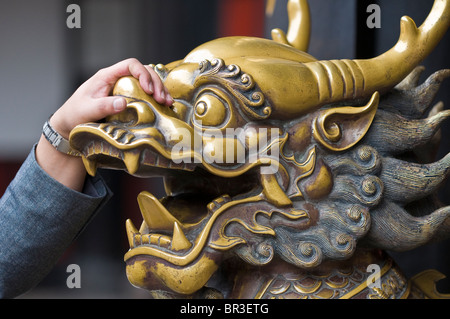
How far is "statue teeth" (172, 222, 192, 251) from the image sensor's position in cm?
77

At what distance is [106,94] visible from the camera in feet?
2.65

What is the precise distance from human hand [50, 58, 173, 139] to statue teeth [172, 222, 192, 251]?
0.55 feet

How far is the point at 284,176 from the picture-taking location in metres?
0.79

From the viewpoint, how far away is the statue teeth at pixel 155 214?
2.62 feet

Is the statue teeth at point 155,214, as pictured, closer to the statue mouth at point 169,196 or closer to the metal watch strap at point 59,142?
the statue mouth at point 169,196

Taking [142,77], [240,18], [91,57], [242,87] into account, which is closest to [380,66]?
[242,87]

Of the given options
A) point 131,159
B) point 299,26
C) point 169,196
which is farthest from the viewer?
point 299,26

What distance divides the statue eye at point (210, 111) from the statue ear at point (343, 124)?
0.42 feet

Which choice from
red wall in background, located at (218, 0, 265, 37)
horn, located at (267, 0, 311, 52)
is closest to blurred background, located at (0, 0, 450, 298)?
red wall in background, located at (218, 0, 265, 37)

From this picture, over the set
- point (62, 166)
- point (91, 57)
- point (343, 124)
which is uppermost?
point (343, 124)

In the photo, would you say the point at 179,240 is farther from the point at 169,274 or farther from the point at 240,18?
the point at 240,18

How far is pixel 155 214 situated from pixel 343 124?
0.29 m

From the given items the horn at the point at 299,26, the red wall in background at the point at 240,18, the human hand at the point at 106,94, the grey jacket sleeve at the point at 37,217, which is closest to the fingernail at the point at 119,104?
the human hand at the point at 106,94

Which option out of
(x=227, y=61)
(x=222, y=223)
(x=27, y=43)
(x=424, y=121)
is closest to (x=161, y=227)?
(x=222, y=223)
